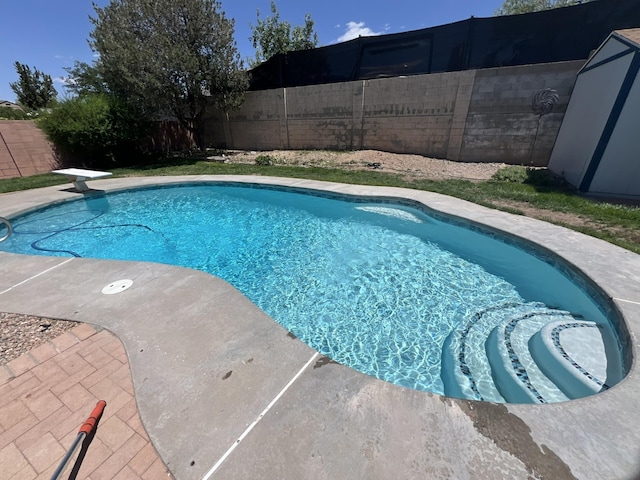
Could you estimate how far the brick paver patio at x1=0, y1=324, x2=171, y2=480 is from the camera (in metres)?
1.59

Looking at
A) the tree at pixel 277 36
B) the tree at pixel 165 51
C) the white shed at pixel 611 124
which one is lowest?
the white shed at pixel 611 124

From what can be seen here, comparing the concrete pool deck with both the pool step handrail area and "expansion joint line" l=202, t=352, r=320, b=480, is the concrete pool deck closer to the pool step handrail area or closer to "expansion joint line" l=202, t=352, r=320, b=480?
"expansion joint line" l=202, t=352, r=320, b=480

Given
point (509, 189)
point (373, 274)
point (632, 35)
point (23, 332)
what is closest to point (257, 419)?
point (23, 332)

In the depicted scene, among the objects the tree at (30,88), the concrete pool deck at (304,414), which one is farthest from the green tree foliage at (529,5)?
the tree at (30,88)

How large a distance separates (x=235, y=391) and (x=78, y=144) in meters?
14.8

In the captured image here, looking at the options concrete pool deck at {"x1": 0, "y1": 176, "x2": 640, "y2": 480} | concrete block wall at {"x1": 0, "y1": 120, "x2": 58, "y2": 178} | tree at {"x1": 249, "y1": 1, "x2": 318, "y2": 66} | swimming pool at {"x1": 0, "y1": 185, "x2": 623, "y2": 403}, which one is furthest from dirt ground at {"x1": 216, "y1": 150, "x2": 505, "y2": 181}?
tree at {"x1": 249, "y1": 1, "x2": 318, "y2": 66}

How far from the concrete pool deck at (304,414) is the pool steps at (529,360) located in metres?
0.31

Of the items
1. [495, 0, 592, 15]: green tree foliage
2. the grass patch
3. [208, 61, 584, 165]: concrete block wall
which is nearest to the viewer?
the grass patch

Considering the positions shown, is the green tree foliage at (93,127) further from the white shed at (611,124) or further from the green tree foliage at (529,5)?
the green tree foliage at (529,5)

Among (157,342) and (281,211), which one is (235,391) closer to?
(157,342)

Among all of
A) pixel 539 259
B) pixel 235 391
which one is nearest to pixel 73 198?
pixel 235 391

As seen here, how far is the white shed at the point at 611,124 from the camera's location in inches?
236

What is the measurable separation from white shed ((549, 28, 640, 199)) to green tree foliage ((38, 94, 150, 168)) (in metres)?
17.0

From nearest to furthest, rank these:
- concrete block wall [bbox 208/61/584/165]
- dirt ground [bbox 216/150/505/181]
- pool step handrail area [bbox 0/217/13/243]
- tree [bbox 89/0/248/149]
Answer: pool step handrail area [bbox 0/217/13/243], concrete block wall [bbox 208/61/584/165], dirt ground [bbox 216/150/505/181], tree [bbox 89/0/248/149]
